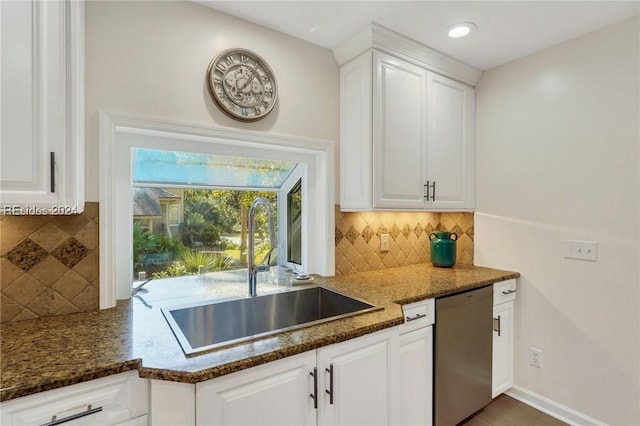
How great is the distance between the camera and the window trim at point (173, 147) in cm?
143

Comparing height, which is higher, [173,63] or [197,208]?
[173,63]

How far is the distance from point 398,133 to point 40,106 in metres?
1.73

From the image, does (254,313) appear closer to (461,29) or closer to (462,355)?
(462,355)

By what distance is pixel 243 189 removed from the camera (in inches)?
81.4

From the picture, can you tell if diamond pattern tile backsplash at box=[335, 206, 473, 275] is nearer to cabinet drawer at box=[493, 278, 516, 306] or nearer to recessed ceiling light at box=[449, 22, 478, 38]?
cabinet drawer at box=[493, 278, 516, 306]

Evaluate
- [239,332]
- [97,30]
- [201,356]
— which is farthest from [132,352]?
[97,30]

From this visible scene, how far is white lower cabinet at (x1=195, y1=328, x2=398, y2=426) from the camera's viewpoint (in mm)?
999

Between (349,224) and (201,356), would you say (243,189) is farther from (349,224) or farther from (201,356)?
(201,356)

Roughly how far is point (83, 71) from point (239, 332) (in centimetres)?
137

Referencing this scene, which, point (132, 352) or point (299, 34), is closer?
point (132, 352)

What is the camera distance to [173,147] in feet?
5.52

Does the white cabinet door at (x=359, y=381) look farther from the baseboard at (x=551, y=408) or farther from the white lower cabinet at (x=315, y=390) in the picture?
the baseboard at (x=551, y=408)

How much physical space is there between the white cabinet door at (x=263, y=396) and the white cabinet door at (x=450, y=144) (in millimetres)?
1453

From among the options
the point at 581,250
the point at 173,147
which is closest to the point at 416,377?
the point at 581,250
